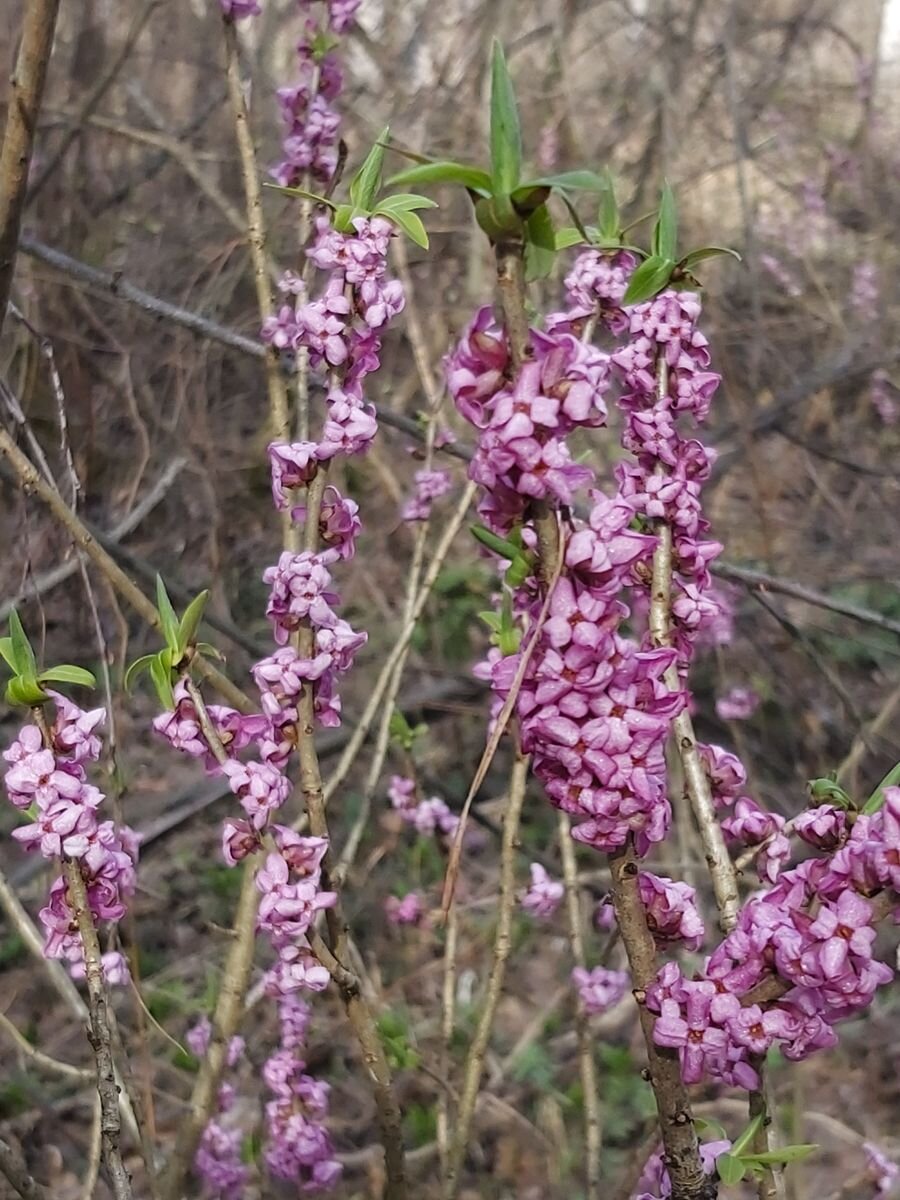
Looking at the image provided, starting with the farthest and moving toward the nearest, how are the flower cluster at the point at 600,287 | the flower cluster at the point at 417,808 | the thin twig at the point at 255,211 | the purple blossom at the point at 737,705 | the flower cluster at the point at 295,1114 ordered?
the purple blossom at the point at 737,705, the flower cluster at the point at 417,808, the flower cluster at the point at 295,1114, the thin twig at the point at 255,211, the flower cluster at the point at 600,287

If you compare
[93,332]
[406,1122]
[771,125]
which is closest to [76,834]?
[406,1122]

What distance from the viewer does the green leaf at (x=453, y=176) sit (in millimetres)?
742

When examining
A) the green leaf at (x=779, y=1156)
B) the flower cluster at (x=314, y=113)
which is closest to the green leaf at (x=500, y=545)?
the green leaf at (x=779, y=1156)

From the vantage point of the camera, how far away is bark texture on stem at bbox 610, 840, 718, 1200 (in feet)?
3.05

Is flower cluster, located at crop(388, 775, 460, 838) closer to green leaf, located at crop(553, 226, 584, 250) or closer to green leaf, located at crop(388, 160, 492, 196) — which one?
green leaf, located at crop(553, 226, 584, 250)

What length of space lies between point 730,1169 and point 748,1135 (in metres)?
0.06

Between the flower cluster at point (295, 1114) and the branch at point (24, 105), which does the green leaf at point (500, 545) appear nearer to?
the branch at point (24, 105)

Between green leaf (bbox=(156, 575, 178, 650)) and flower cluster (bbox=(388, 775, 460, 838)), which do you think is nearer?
green leaf (bbox=(156, 575, 178, 650))

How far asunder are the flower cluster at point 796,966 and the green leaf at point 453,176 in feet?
1.76

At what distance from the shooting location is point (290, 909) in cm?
113

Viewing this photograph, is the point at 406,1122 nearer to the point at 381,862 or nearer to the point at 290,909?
the point at 381,862

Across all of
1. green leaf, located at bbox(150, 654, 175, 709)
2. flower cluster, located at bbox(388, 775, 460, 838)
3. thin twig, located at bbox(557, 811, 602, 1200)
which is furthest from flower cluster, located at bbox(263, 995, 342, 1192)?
green leaf, located at bbox(150, 654, 175, 709)

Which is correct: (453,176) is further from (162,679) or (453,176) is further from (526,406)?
(162,679)

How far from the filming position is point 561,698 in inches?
32.5
